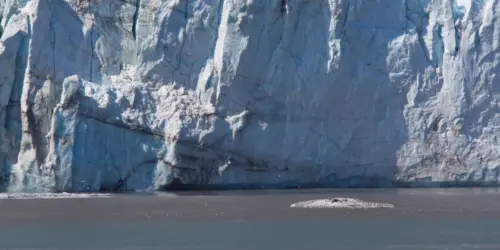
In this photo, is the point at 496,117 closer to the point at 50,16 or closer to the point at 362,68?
the point at 362,68

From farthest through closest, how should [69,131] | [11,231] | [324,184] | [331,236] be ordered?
[324,184] < [69,131] < [11,231] < [331,236]

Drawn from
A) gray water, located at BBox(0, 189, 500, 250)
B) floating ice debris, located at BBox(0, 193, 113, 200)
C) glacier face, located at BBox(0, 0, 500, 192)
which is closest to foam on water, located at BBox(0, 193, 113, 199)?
floating ice debris, located at BBox(0, 193, 113, 200)

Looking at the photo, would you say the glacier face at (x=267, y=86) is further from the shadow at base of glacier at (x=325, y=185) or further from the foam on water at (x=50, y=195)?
the foam on water at (x=50, y=195)

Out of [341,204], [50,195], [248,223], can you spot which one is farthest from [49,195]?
[248,223]

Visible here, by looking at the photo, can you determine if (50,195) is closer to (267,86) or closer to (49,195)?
(49,195)

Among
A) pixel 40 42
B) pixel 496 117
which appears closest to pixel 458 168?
pixel 496 117
